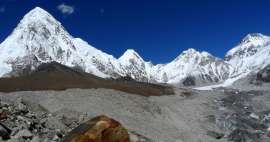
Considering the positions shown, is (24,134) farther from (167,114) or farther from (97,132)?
(167,114)

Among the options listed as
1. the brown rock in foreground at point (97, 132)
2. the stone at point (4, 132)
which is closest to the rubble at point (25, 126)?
the stone at point (4, 132)

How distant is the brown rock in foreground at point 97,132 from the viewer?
2044 centimetres

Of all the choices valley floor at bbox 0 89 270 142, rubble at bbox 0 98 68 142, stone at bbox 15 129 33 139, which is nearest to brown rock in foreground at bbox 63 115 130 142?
stone at bbox 15 129 33 139

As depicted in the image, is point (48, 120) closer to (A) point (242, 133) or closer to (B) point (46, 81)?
(A) point (242, 133)

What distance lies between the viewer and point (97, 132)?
20.6 m

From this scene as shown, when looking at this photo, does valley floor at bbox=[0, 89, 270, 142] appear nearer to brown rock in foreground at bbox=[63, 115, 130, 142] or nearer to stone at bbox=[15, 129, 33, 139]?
stone at bbox=[15, 129, 33, 139]

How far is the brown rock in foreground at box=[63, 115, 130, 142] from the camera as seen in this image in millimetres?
20438

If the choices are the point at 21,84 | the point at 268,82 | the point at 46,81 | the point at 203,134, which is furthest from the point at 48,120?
the point at 268,82

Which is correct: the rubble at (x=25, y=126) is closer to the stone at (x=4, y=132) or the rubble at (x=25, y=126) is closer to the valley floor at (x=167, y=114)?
the stone at (x=4, y=132)

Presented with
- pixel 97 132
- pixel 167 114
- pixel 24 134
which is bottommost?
pixel 24 134

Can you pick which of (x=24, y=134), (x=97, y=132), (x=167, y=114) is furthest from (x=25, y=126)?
(x=167, y=114)

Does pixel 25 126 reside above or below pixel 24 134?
above

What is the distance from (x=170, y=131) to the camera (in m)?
55.4

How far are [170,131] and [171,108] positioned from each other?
17.3 m
